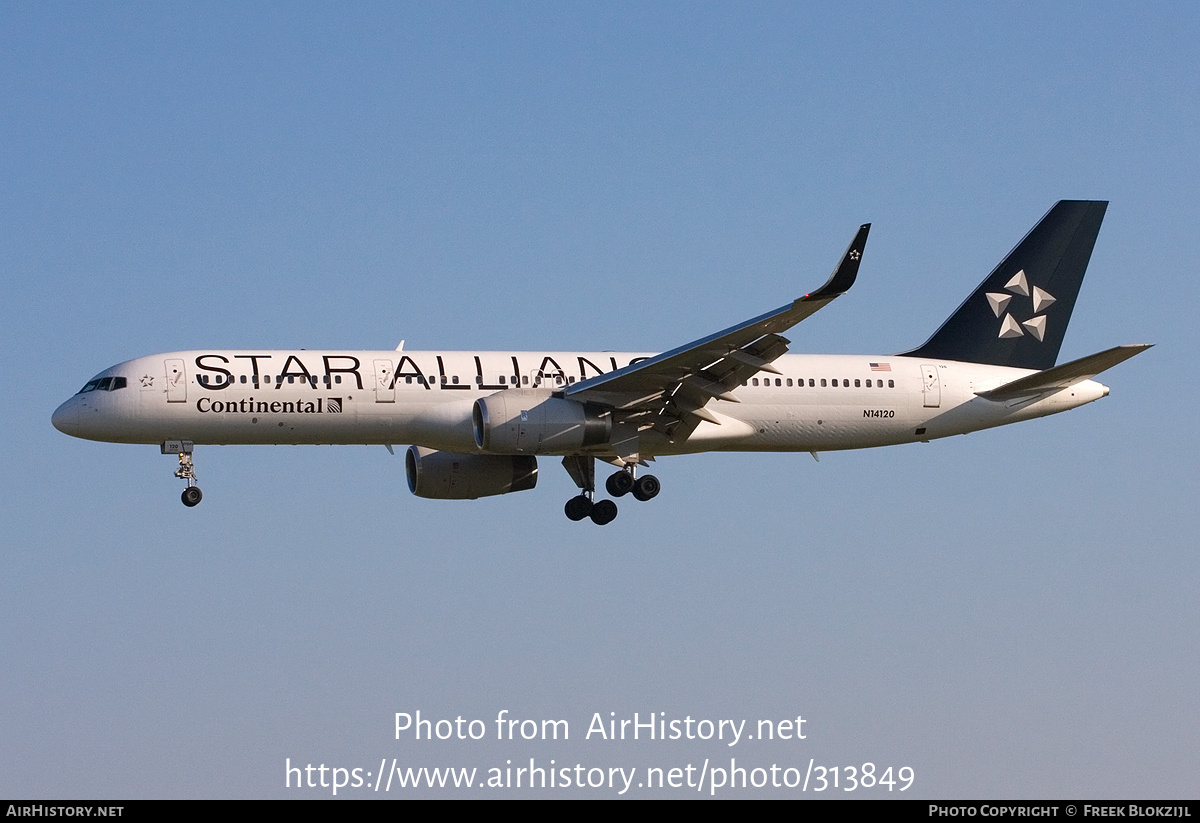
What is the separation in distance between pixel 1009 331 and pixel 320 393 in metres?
20.0

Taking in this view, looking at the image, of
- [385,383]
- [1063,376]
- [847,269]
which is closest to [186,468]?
[385,383]

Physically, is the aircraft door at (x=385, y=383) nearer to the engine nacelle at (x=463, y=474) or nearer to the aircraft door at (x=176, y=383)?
the engine nacelle at (x=463, y=474)

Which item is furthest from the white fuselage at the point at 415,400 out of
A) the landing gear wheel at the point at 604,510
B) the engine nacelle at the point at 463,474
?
the engine nacelle at the point at 463,474

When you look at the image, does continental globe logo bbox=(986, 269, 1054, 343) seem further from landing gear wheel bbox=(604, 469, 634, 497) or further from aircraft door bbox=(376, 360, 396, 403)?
aircraft door bbox=(376, 360, 396, 403)

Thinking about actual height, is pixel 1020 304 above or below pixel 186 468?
above

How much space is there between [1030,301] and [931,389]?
5.00 m

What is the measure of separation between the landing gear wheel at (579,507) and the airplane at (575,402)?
0.13 ft

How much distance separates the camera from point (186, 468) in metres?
44.9

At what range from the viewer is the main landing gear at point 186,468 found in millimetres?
44688

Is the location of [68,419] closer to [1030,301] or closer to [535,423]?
[535,423]

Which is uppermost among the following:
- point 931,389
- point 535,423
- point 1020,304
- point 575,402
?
point 1020,304

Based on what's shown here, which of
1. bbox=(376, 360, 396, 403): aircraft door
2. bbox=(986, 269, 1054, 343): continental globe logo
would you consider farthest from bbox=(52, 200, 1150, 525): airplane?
bbox=(986, 269, 1054, 343): continental globe logo

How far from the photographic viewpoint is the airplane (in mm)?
44062

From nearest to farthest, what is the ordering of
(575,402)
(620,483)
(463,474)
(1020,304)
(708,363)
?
(708,363) → (575,402) → (620,483) → (463,474) → (1020,304)
